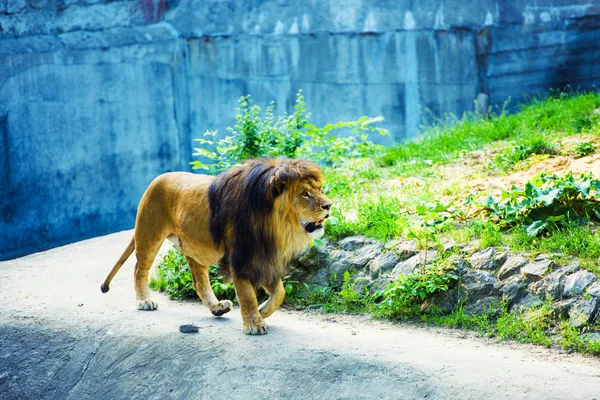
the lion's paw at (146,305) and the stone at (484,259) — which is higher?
the stone at (484,259)

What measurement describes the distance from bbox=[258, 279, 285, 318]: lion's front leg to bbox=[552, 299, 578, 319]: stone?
5.35 ft

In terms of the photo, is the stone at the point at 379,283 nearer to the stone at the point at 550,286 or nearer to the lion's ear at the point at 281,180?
the stone at the point at 550,286

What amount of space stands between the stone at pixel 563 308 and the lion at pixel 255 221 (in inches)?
56.4

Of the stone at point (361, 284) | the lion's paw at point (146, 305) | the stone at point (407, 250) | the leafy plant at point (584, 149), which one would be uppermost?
the leafy plant at point (584, 149)

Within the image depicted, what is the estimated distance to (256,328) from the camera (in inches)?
174

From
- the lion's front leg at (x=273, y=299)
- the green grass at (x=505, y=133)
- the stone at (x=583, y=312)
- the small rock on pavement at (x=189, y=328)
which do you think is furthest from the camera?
the green grass at (x=505, y=133)

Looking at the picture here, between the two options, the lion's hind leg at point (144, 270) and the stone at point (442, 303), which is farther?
the lion's hind leg at point (144, 270)

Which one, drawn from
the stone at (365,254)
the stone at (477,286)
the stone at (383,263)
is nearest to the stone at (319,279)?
the stone at (365,254)

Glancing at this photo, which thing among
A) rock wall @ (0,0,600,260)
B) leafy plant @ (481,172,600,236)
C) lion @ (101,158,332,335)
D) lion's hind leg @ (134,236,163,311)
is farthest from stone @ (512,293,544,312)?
rock wall @ (0,0,600,260)

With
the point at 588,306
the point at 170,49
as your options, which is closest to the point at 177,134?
the point at 170,49

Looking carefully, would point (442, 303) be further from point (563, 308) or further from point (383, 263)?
point (563, 308)

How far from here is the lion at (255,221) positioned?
439 cm

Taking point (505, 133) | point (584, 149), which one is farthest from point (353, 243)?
point (505, 133)

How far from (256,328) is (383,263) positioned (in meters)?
1.22
